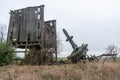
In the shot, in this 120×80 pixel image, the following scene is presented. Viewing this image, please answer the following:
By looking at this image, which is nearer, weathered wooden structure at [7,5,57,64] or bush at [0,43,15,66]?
bush at [0,43,15,66]

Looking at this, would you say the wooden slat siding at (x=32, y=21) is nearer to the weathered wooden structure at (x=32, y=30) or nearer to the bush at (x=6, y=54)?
the weathered wooden structure at (x=32, y=30)

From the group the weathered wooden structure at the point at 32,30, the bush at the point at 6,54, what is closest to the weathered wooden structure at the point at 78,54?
the weathered wooden structure at the point at 32,30

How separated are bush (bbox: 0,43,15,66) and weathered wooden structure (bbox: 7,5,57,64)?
11.5 ft

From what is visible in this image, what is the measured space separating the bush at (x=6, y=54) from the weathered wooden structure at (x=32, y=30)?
3.51 m

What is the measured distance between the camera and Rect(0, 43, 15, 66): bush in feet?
65.9

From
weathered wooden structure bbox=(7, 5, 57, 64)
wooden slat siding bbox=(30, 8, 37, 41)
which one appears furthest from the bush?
wooden slat siding bbox=(30, 8, 37, 41)

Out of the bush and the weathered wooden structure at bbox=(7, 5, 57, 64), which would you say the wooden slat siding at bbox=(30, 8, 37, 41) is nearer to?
the weathered wooden structure at bbox=(7, 5, 57, 64)

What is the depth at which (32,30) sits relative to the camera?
25156mm

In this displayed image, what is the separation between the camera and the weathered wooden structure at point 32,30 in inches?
967

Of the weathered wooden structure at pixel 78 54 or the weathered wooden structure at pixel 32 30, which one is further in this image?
the weathered wooden structure at pixel 32 30

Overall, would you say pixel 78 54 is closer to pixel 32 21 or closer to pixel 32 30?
pixel 32 30

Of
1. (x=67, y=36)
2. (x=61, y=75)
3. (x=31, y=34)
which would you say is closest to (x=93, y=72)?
(x=61, y=75)

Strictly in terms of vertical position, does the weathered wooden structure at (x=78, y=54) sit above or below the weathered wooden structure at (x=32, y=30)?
below

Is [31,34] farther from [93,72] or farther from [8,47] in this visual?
[93,72]
